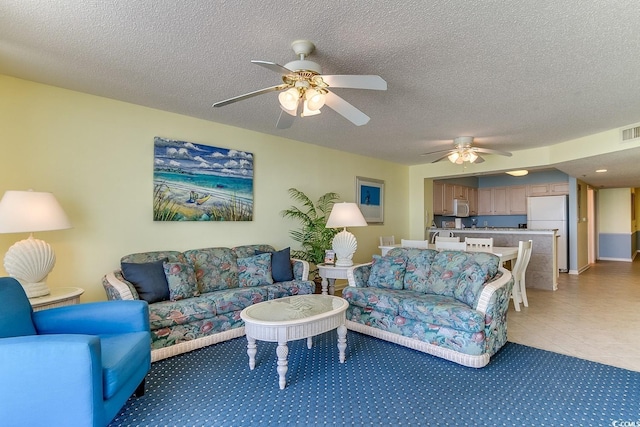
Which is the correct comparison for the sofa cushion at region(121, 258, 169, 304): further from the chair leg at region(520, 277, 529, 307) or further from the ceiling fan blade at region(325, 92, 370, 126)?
the chair leg at region(520, 277, 529, 307)

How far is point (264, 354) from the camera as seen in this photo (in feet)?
9.85

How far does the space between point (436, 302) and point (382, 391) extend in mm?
1022

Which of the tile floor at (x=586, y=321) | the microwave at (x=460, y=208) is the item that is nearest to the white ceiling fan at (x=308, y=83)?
the tile floor at (x=586, y=321)

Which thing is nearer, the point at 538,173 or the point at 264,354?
the point at 264,354

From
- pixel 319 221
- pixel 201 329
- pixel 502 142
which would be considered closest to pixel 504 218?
pixel 502 142

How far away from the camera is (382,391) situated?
92.0 inches

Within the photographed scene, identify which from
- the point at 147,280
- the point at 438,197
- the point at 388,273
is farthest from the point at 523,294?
the point at 147,280

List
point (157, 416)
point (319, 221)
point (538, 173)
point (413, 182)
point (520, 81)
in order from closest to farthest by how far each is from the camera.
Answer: point (157, 416)
point (520, 81)
point (319, 221)
point (413, 182)
point (538, 173)

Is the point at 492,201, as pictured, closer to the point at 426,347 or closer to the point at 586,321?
the point at 586,321

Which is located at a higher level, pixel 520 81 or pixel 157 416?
pixel 520 81

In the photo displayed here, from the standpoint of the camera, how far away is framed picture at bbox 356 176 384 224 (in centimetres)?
615

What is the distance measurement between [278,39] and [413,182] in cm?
551

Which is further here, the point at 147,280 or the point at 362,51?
the point at 147,280

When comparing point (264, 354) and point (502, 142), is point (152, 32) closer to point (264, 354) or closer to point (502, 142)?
point (264, 354)
